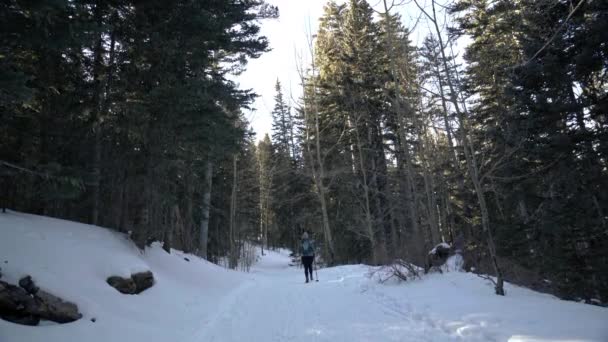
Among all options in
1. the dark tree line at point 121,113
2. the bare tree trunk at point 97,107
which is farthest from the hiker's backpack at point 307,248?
the bare tree trunk at point 97,107

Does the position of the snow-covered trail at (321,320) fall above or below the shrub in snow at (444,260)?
below

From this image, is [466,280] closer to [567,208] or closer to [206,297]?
[567,208]

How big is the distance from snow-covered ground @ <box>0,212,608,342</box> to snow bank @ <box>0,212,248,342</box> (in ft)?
0.06

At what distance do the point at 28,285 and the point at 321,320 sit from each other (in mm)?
4526

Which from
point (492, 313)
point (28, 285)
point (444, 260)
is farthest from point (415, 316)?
point (28, 285)

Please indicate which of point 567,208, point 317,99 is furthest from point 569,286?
point 317,99

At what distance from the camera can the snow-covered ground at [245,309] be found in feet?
14.7

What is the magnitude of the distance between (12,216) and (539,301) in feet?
30.7

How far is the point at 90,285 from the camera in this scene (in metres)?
5.76

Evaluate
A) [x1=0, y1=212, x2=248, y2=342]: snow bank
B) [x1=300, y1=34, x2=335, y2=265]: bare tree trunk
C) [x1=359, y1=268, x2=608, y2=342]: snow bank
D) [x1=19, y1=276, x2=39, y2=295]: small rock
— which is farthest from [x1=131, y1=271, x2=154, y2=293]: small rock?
[x1=300, y1=34, x2=335, y2=265]: bare tree trunk

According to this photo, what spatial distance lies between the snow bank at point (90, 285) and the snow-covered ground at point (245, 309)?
0.06 ft

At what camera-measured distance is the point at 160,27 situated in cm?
870

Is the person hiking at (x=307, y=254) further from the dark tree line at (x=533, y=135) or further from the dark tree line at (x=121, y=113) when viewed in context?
the dark tree line at (x=121, y=113)

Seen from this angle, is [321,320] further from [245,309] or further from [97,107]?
[97,107]
